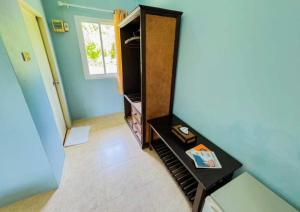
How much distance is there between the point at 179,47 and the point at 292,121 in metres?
1.33

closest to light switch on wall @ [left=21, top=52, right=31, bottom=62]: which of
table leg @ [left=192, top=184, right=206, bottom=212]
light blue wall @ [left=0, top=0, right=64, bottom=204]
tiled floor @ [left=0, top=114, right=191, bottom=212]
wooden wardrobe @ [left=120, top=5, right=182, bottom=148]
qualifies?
light blue wall @ [left=0, top=0, right=64, bottom=204]

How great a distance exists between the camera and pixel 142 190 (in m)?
1.46

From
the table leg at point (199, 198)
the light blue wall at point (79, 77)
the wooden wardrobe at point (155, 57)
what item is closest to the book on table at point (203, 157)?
the table leg at point (199, 198)

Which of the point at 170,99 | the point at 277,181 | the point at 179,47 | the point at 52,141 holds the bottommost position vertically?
the point at 52,141

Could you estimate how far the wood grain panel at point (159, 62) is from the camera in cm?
147

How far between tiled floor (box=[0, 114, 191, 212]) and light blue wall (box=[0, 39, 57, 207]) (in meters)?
0.16

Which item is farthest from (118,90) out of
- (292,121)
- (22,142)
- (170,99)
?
(292,121)

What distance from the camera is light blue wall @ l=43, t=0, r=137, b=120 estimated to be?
2.23 m

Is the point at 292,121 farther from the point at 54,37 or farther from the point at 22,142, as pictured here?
the point at 54,37

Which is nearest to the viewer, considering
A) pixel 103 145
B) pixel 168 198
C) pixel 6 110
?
pixel 6 110

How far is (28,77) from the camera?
1.21m

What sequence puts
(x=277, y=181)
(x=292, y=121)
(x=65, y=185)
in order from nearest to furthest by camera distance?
1. (x=292, y=121)
2. (x=277, y=181)
3. (x=65, y=185)

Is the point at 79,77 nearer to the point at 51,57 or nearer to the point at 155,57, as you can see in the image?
the point at 51,57

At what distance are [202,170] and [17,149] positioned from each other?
1.73 meters
